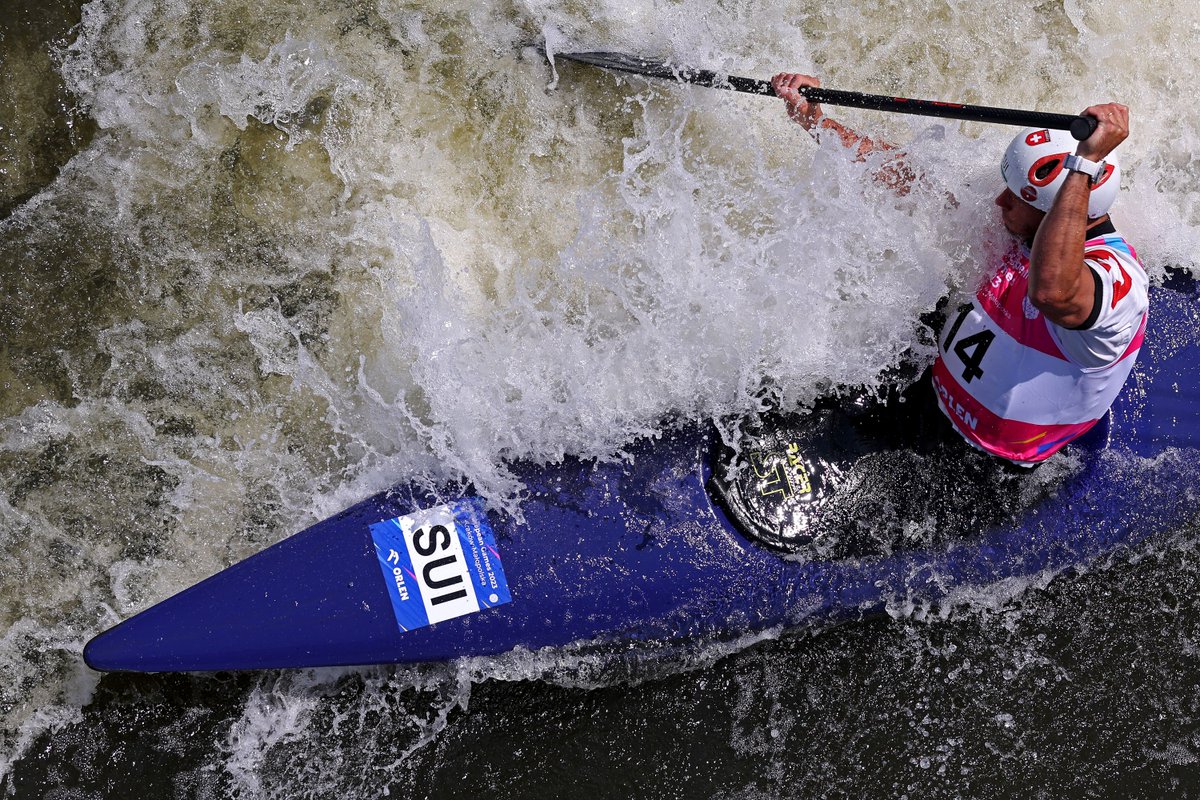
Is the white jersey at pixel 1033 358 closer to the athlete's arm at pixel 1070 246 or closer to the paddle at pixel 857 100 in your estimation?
the athlete's arm at pixel 1070 246

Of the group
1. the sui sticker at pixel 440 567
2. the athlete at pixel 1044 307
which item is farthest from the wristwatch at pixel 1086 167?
the sui sticker at pixel 440 567

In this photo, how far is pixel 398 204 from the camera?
3.28 metres

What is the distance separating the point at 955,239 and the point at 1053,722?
1.53 m

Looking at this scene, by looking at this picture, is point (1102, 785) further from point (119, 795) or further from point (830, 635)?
point (119, 795)

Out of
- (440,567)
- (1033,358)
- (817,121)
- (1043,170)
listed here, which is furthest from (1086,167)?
(440,567)

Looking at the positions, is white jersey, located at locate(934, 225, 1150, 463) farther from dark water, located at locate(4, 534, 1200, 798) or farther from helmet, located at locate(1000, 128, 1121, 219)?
dark water, located at locate(4, 534, 1200, 798)

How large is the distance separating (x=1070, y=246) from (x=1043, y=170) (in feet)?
1.21

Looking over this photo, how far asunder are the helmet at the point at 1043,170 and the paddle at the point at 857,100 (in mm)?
57

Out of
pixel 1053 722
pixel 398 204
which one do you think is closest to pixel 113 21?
pixel 398 204

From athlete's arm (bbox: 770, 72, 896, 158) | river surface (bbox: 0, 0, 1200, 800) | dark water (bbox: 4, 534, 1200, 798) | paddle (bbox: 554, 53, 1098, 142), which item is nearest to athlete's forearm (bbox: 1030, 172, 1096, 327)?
paddle (bbox: 554, 53, 1098, 142)

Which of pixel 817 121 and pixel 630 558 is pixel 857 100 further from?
pixel 630 558

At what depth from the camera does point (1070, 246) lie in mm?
2014

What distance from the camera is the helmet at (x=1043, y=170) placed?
2.22m

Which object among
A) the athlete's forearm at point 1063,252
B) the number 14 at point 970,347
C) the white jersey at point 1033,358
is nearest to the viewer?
the athlete's forearm at point 1063,252
